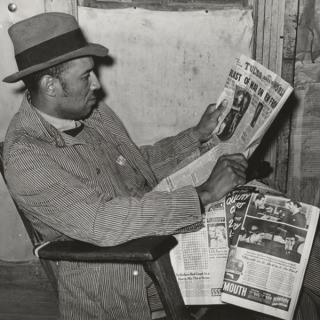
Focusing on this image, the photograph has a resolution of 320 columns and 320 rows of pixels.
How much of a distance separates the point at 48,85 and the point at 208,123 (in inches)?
26.9

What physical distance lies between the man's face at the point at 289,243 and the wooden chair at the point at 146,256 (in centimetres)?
35

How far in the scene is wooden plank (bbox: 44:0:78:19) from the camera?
86.7 inches

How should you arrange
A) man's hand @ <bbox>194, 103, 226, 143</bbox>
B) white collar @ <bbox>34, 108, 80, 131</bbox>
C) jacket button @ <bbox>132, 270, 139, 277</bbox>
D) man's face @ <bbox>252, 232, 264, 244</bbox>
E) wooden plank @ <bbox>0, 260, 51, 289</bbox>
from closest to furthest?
man's face @ <bbox>252, 232, 264, 244</bbox>, jacket button @ <bbox>132, 270, 139, 277</bbox>, white collar @ <bbox>34, 108, 80, 131</bbox>, man's hand @ <bbox>194, 103, 226, 143</bbox>, wooden plank @ <bbox>0, 260, 51, 289</bbox>

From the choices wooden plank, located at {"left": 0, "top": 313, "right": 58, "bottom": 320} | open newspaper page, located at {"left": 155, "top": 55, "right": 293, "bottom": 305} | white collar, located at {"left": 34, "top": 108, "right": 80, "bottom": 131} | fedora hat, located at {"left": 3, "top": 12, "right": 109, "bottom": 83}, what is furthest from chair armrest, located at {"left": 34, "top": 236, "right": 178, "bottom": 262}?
wooden plank, located at {"left": 0, "top": 313, "right": 58, "bottom": 320}

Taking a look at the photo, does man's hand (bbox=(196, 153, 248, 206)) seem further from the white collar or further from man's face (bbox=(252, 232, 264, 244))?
the white collar

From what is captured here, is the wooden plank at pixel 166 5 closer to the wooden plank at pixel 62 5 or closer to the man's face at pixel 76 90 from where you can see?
the wooden plank at pixel 62 5

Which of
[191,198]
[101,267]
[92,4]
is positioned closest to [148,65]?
[92,4]

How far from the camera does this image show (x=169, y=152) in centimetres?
214

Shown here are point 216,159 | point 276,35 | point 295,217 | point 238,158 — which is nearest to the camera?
point 295,217

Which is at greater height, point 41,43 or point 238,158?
point 41,43

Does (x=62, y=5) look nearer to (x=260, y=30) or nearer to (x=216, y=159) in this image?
(x=260, y=30)

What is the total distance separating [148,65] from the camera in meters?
2.30

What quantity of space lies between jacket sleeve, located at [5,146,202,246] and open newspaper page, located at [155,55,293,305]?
95 mm

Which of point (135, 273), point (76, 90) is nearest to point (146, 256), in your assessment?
point (135, 273)
